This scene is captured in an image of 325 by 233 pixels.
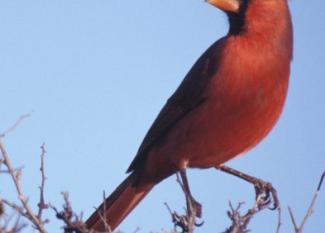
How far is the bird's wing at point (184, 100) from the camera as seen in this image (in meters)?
5.61

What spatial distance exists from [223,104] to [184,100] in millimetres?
523

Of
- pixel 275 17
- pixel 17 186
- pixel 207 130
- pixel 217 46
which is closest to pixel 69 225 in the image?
pixel 17 186

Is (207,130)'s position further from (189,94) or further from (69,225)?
(69,225)

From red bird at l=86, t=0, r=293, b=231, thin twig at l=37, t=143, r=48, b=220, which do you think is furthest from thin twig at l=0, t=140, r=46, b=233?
red bird at l=86, t=0, r=293, b=231

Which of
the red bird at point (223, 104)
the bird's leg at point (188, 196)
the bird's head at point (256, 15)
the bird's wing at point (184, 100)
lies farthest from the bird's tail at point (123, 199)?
the bird's head at point (256, 15)

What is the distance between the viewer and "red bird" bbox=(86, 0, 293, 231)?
17.5 feet

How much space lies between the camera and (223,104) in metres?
5.37

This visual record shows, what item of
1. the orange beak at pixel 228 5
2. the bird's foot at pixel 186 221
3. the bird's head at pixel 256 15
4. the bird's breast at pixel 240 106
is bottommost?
the bird's foot at pixel 186 221

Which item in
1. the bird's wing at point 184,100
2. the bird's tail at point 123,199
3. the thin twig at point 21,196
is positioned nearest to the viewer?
the thin twig at point 21,196

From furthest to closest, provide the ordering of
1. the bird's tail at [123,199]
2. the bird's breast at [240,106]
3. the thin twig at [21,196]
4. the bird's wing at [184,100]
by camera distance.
Result: the bird's tail at [123,199]
the bird's wing at [184,100]
the bird's breast at [240,106]
the thin twig at [21,196]

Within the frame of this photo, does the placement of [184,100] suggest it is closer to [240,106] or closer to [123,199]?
[240,106]

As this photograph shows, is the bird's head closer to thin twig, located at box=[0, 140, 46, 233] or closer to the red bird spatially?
the red bird

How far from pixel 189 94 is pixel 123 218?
1138mm

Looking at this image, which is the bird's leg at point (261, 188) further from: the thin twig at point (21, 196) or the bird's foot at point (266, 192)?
the thin twig at point (21, 196)
